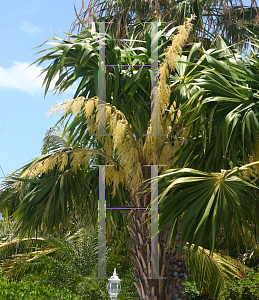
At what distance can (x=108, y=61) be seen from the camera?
5.16 metres

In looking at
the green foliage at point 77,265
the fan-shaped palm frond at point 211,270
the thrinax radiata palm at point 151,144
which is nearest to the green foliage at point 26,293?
the thrinax radiata palm at point 151,144

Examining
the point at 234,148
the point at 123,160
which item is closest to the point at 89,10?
the point at 123,160

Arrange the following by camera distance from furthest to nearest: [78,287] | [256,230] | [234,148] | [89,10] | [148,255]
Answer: [78,287]
[89,10]
[148,255]
[256,230]
[234,148]

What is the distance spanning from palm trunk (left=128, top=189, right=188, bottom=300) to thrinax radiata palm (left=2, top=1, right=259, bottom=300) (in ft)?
0.04

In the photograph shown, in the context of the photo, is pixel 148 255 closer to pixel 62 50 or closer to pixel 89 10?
pixel 62 50

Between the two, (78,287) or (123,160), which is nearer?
(123,160)

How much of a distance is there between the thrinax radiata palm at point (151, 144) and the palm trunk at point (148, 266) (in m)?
0.01

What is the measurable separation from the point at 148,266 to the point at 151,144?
5.44 feet

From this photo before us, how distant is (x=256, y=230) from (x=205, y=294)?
647 centimetres

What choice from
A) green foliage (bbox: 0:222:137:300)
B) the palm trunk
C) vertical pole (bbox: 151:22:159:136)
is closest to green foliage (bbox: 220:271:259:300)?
green foliage (bbox: 0:222:137:300)

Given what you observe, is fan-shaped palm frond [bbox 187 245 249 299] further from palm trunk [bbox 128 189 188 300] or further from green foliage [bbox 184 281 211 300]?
palm trunk [bbox 128 189 188 300]

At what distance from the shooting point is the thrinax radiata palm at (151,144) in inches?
144

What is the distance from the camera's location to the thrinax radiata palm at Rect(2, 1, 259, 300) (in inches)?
144

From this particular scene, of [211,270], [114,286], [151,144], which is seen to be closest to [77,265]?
[114,286]
